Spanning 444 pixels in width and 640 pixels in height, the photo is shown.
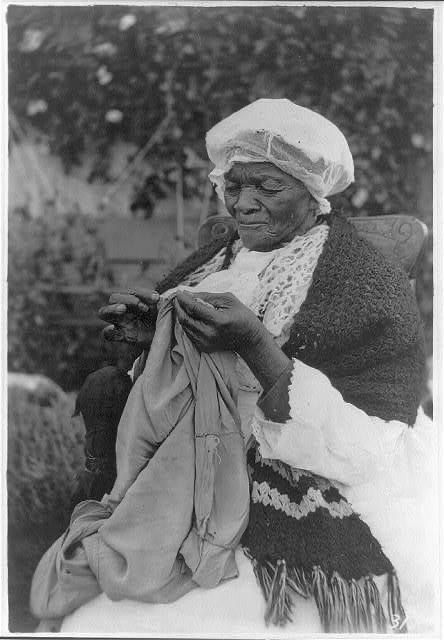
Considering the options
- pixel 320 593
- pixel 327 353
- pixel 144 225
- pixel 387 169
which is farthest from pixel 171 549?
pixel 387 169

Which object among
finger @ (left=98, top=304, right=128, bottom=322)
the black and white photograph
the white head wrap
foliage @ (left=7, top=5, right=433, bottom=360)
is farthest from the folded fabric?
foliage @ (left=7, top=5, right=433, bottom=360)

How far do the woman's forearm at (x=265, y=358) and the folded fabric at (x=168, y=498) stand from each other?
7 cm

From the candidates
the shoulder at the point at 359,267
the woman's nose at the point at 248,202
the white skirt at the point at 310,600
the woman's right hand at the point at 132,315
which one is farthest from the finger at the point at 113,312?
the white skirt at the point at 310,600

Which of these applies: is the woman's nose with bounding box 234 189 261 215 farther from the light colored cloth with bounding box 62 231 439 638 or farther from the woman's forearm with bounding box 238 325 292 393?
the woman's forearm with bounding box 238 325 292 393

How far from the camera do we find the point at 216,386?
6.23 feet

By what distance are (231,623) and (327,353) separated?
0.70 m

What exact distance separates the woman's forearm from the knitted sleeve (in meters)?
0.02

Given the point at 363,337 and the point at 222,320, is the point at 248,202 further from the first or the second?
the point at 363,337

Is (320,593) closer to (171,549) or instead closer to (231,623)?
(231,623)

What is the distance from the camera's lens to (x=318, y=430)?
1.82m

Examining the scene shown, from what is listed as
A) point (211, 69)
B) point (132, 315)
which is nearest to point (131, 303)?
point (132, 315)

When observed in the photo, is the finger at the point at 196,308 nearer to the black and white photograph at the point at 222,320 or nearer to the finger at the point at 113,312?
the black and white photograph at the point at 222,320

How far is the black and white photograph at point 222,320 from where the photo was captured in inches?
73.2

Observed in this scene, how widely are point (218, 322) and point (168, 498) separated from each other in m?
0.43
